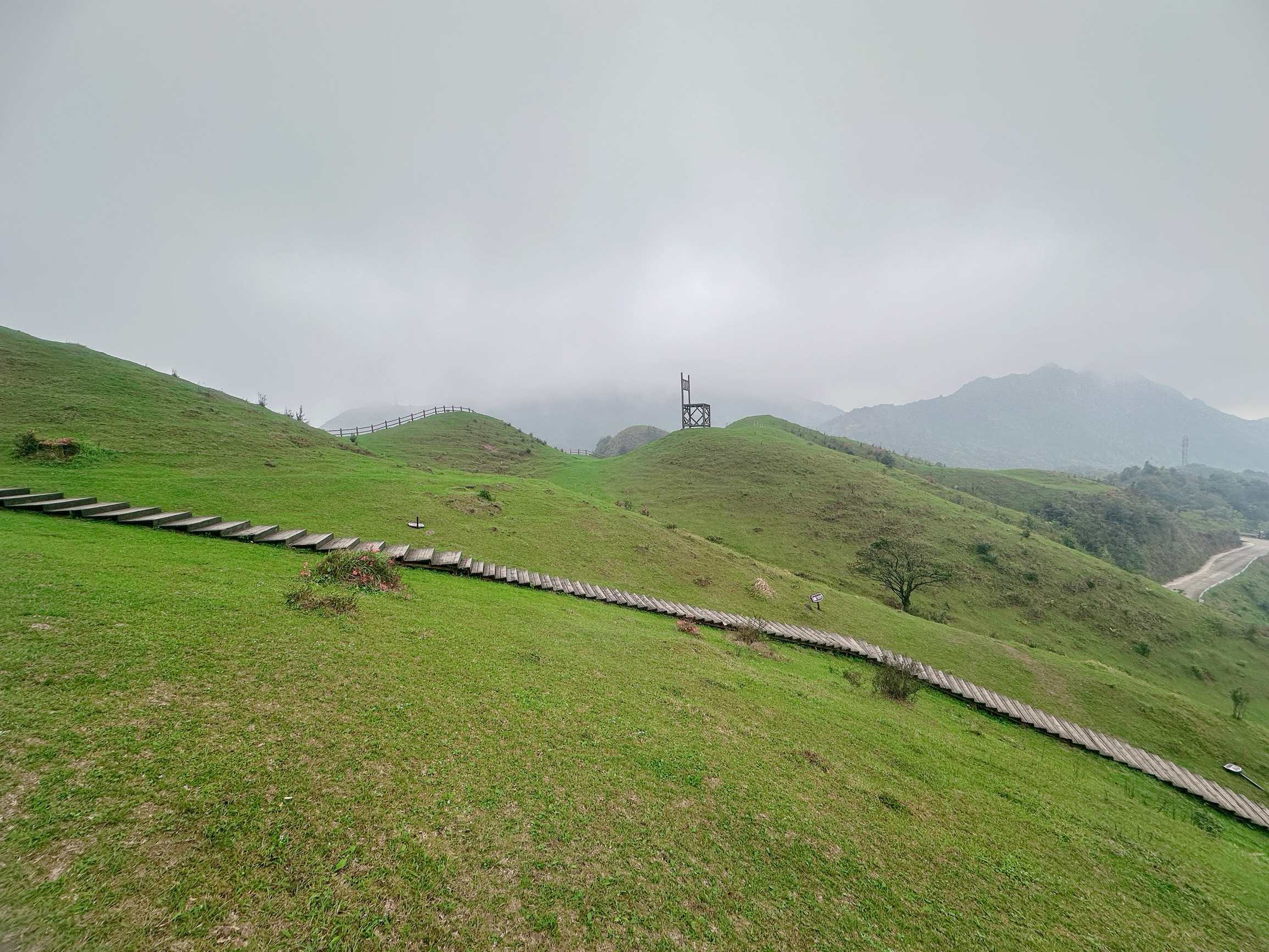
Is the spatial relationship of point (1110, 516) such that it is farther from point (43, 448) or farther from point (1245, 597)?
point (43, 448)

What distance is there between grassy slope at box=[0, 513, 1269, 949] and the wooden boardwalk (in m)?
1.95

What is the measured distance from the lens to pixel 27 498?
12305 millimetres

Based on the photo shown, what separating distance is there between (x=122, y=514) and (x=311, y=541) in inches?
190

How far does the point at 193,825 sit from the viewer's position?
13.0 ft

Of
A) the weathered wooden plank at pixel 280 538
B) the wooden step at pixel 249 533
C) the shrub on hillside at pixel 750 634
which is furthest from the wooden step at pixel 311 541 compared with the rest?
the shrub on hillside at pixel 750 634

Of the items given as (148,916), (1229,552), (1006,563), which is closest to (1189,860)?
(148,916)

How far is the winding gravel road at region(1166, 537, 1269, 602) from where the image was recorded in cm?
5416

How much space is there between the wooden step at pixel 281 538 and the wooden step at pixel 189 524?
4.79 feet

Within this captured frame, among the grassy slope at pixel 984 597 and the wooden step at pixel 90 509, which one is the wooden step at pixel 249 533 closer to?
the wooden step at pixel 90 509

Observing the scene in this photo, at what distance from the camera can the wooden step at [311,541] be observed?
44.4 ft

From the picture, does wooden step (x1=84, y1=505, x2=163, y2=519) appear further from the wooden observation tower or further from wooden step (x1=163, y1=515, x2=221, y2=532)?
the wooden observation tower

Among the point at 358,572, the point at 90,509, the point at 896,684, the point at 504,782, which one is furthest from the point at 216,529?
the point at 896,684

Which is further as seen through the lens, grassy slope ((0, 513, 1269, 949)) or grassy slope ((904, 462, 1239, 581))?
grassy slope ((904, 462, 1239, 581))

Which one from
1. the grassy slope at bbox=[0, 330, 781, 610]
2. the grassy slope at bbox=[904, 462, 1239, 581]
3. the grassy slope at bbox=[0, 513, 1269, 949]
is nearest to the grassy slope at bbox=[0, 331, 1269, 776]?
the grassy slope at bbox=[0, 330, 781, 610]
